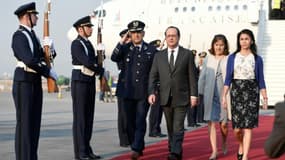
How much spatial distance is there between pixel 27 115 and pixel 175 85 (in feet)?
6.72

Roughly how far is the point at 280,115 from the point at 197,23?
1001 inches

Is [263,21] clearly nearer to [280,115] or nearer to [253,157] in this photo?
[253,157]

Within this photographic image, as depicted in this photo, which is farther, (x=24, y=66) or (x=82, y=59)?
(x=82, y=59)

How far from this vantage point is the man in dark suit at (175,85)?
7.36 meters

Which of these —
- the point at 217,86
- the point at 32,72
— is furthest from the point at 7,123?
the point at 32,72

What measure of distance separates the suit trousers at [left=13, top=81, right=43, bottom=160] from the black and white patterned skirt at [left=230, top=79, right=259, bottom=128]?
7.80 ft

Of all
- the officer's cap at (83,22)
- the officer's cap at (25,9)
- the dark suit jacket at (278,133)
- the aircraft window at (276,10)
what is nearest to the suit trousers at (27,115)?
the officer's cap at (25,9)

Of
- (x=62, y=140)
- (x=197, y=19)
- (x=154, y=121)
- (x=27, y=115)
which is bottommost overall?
(x=62, y=140)

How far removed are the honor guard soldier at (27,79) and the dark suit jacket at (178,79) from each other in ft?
5.58

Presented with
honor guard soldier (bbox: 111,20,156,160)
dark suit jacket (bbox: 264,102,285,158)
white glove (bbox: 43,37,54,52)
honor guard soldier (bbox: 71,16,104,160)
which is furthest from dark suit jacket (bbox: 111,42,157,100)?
dark suit jacket (bbox: 264,102,285,158)

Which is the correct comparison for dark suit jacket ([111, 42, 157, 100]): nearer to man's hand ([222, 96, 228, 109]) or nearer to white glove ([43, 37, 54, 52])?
man's hand ([222, 96, 228, 109])

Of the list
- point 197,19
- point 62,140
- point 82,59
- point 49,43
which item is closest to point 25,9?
point 49,43

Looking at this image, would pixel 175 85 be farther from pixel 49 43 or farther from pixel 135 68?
pixel 49 43

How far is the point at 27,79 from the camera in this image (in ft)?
20.0
